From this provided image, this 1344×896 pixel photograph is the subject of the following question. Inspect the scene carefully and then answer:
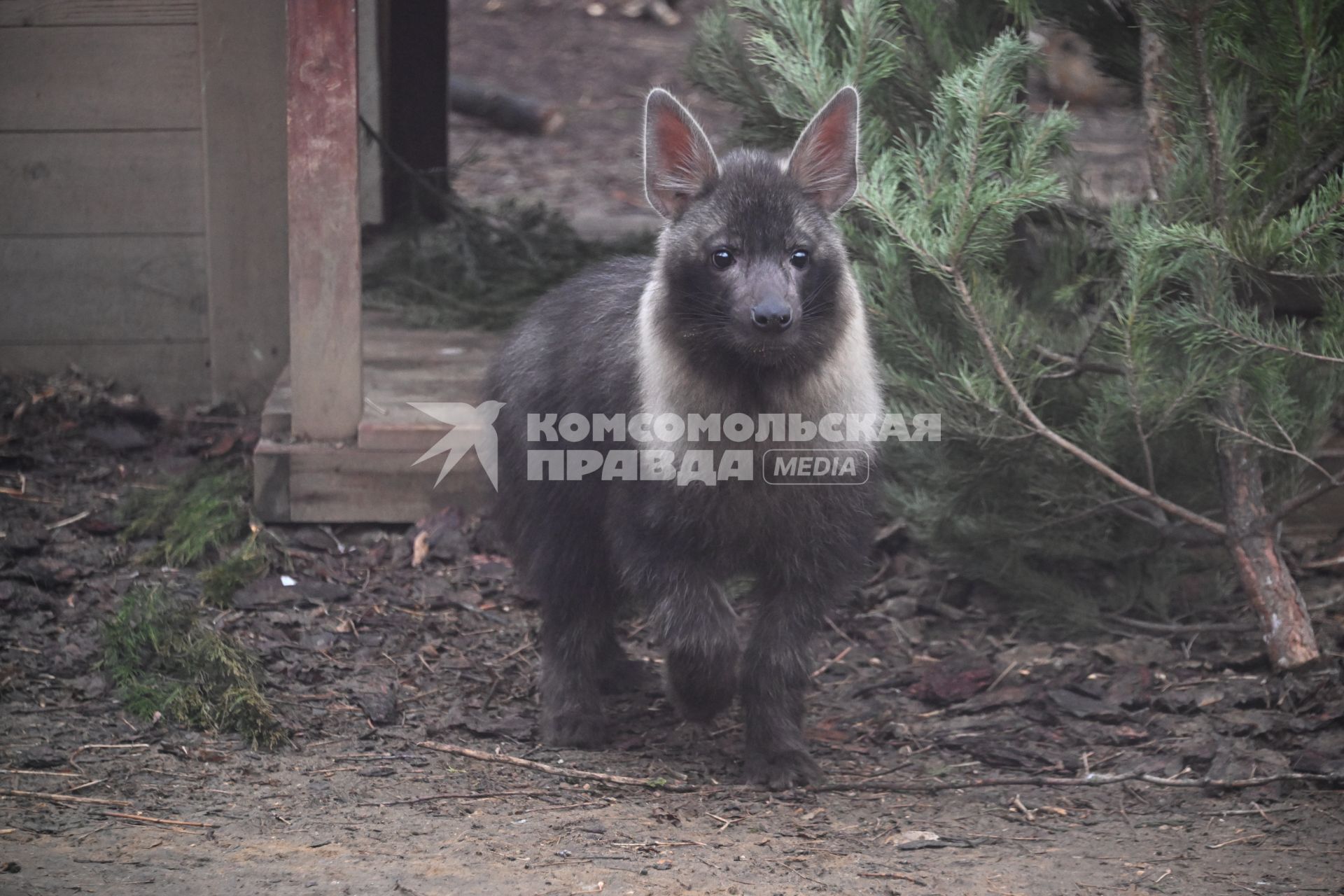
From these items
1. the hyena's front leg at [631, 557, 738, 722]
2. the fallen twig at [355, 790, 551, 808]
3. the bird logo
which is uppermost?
the bird logo

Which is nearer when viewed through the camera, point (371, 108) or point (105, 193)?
point (105, 193)

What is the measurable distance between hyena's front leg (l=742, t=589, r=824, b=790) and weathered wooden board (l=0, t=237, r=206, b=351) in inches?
134

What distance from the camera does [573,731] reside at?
13.7 ft

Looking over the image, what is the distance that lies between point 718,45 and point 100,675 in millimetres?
2979

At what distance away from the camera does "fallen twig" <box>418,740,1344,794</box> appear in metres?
3.87

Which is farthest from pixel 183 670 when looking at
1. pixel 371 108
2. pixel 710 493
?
pixel 371 108

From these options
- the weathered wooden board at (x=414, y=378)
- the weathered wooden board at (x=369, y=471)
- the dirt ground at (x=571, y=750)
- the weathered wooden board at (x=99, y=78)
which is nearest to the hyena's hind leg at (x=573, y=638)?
the dirt ground at (x=571, y=750)

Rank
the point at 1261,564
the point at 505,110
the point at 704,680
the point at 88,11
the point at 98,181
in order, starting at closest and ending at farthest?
1. the point at 704,680
2. the point at 1261,564
3. the point at 88,11
4. the point at 98,181
5. the point at 505,110

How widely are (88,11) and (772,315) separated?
12.6 feet

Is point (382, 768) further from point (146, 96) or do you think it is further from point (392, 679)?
point (146, 96)

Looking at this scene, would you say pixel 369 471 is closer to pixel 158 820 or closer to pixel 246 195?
pixel 246 195

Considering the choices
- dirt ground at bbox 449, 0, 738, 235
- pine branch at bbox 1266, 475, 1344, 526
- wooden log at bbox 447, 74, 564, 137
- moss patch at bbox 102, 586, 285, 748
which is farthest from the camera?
wooden log at bbox 447, 74, 564, 137

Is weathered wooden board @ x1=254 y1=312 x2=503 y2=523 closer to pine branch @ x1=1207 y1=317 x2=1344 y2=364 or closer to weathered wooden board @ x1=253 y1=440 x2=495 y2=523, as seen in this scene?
weathered wooden board @ x1=253 y1=440 x2=495 y2=523

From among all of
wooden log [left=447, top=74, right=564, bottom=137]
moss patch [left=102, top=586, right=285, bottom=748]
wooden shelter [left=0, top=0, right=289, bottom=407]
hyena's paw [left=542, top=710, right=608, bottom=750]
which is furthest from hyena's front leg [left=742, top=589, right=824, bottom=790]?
wooden log [left=447, top=74, right=564, bottom=137]
